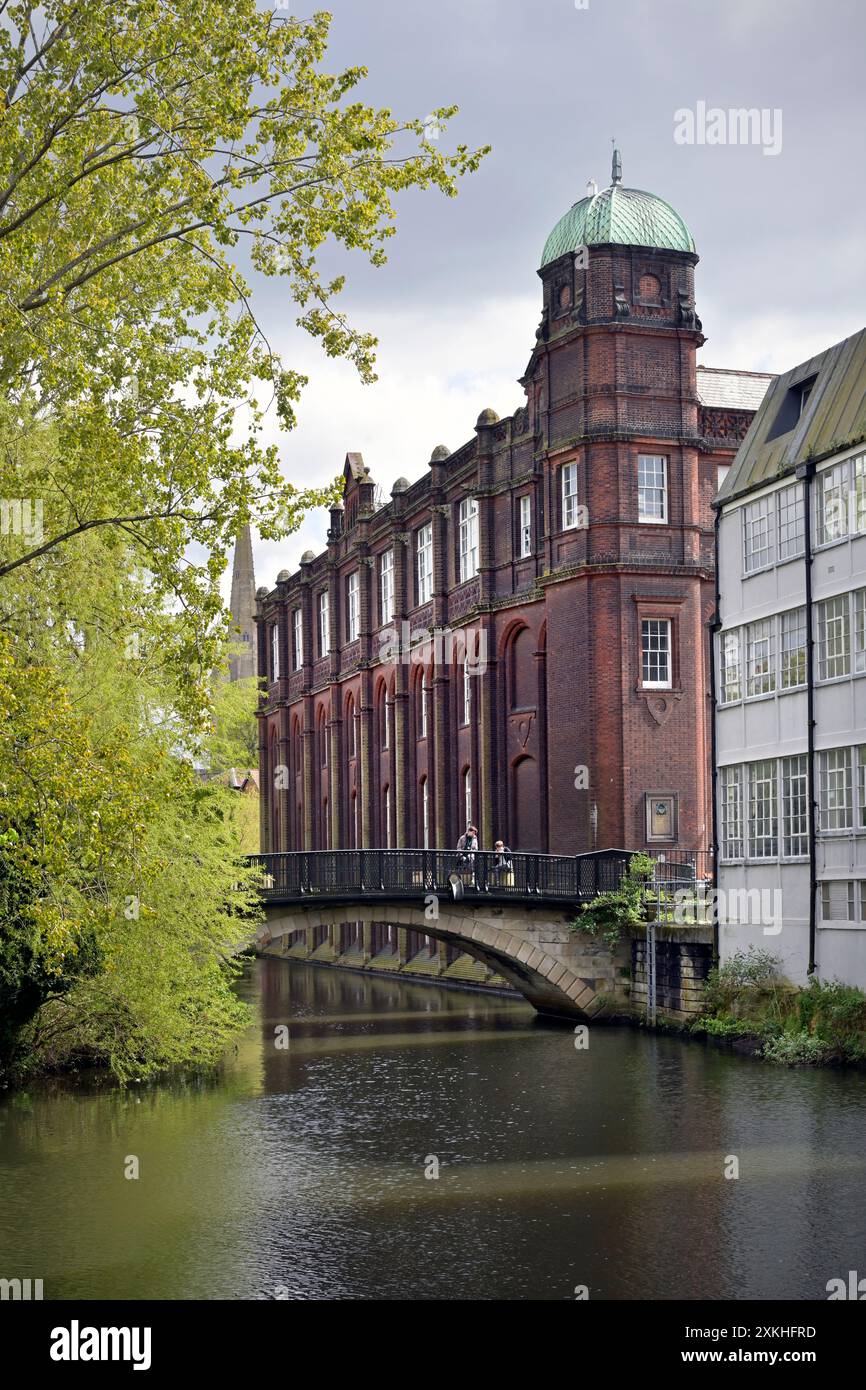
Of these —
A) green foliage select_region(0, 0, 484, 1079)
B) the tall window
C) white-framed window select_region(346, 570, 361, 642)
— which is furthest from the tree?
white-framed window select_region(346, 570, 361, 642)

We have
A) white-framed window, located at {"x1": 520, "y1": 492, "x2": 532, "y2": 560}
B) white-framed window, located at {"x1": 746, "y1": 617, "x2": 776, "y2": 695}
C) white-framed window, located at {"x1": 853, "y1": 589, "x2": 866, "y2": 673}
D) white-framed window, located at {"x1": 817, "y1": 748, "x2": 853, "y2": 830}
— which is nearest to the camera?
white-framed window, located at {"x1": 853, "y1": 589, "x2": 866, "y2": 673}

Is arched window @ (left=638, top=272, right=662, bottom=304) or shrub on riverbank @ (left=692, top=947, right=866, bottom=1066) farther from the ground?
arched window @ (left=638, top=272, right=662, bottom=304)

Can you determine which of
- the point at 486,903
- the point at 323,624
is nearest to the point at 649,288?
the point at 486,903

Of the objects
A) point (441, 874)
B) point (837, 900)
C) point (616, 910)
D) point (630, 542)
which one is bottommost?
point (616, 910)

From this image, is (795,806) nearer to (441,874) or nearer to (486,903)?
(486,903)

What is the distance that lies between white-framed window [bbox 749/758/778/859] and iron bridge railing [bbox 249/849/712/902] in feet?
15.2

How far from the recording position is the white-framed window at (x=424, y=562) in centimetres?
5291

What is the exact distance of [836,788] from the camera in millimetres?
28672

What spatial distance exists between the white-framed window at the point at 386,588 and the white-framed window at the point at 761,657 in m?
25.5

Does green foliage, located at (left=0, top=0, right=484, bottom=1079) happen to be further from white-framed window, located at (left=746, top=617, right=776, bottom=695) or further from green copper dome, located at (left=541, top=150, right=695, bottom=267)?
green copper dome, located at (left=541, top=150, right=695, bottom=267)

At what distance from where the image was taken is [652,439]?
40688 mm

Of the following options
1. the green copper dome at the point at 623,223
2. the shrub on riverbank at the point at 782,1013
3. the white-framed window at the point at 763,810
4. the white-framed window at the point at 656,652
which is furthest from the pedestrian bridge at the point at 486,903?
the green copper dome at the point at 623,223

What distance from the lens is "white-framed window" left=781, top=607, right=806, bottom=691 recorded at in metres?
29.9

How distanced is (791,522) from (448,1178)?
15.5 meters
